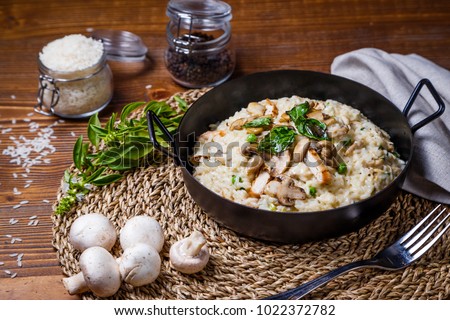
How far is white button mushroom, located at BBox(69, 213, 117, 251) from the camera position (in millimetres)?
3738

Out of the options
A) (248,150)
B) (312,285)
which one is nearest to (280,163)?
(248,150)

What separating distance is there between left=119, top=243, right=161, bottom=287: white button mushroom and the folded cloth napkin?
183cm

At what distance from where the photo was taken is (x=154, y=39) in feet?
19.8

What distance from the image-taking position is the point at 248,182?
12.6ft

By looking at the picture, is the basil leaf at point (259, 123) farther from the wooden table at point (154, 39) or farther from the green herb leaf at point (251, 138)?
the wooden table at point (154, 39)

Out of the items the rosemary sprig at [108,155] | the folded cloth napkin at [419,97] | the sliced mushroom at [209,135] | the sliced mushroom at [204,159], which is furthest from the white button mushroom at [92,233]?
the folded cloth napkin at [419,97]

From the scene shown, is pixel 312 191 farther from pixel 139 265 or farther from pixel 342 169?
pixel 139 265

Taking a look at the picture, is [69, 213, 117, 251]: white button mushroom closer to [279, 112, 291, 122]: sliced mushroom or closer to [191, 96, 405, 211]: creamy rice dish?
[191, 96, 405, 211]: creamy rice dish

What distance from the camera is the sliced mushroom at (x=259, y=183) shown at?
3.77 metres

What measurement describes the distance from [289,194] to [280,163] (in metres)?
0.25

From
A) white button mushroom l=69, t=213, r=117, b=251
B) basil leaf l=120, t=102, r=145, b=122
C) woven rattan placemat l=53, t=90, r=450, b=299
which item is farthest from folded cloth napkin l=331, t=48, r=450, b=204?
white button mushroom l=69, t=213, r=117, b=251

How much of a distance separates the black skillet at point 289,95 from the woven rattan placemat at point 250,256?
0.11m

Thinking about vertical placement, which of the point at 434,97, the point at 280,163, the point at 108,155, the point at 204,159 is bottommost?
the point at 108,155
